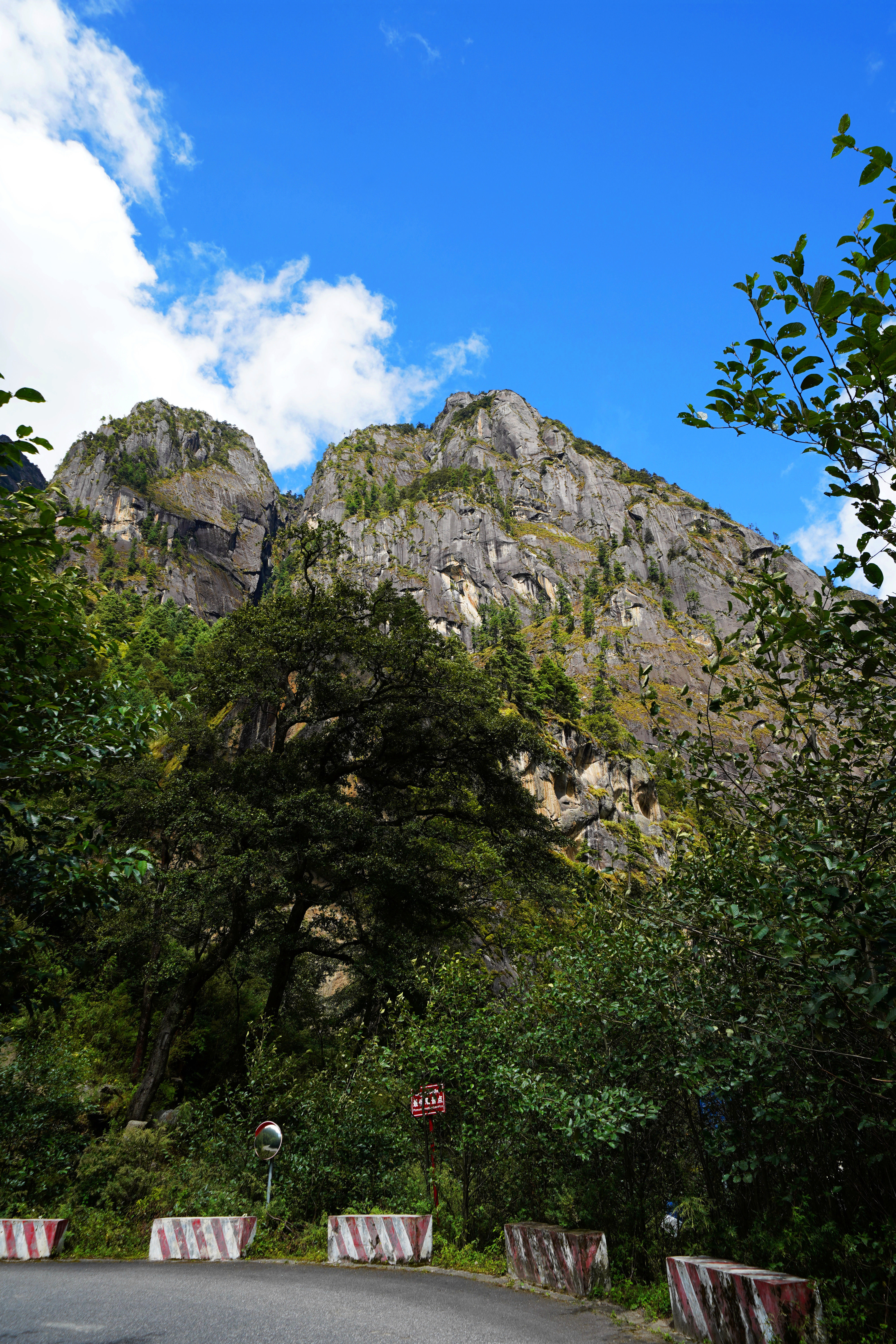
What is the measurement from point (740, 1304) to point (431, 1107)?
15.9ft

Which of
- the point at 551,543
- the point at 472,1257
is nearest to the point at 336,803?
the point at 472,1257

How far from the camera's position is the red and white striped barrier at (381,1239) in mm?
8195

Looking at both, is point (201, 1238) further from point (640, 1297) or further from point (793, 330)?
point (793, 330)

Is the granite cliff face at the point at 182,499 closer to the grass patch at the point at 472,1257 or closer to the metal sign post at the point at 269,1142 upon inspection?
the metal sign post at the point at 269,1142

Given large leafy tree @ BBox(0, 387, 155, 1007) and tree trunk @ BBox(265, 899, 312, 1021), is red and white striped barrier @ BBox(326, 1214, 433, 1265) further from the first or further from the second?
tree trunk @ BBox(265, 899, 312, 1021)

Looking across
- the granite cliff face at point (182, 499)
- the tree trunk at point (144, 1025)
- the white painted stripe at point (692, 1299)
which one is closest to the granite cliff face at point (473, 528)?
the granite cliff face at point (182, 499)

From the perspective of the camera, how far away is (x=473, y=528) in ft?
412

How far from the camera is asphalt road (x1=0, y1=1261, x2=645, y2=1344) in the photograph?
4.79 m

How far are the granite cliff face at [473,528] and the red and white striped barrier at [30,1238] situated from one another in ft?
223

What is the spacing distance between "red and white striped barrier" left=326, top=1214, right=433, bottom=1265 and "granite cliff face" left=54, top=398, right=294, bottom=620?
106002 millimetres

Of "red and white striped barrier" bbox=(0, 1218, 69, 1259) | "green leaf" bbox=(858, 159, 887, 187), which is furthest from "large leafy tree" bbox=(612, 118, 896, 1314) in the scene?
"red and white striped barrier" bbox=(0, 1218, 69, 1259)

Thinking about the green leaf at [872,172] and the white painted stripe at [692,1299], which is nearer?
the green leaf at [872,172]

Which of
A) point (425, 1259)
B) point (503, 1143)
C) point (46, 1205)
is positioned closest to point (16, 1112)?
point (46, 1205)

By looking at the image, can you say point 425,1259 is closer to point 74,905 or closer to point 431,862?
point 74,905
